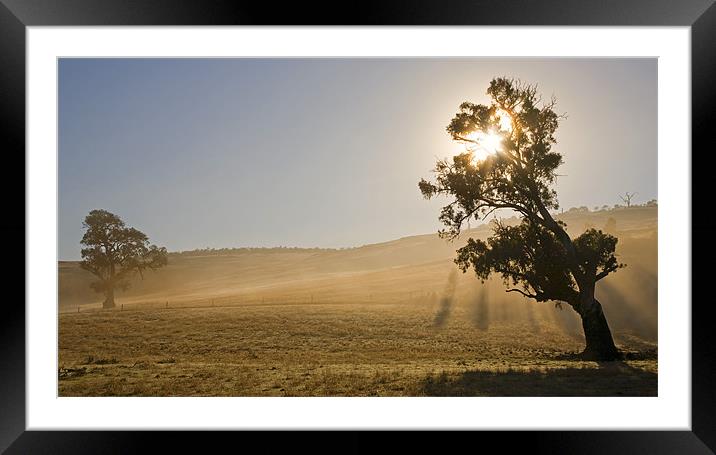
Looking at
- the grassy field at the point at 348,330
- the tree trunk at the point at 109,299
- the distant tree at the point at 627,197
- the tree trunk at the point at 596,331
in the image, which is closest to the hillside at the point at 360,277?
the grassy field at the point at 348,330

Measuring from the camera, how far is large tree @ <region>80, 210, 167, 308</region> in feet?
46.9

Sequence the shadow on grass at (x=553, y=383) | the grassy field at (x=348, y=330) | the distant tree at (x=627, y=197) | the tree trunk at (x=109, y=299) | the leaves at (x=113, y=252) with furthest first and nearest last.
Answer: the tree trunk at (x=109, y=299), the leaves at (x=113, y=252), the distant tree at (x=627, y=197), the grassy field at (x=348, y=330), the shadow on grass at (x=553, y=383)

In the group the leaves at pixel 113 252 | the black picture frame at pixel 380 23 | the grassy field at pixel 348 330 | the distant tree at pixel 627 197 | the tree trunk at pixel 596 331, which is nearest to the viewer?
the black picture frame at pixel 380 23

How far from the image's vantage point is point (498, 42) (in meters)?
5.30

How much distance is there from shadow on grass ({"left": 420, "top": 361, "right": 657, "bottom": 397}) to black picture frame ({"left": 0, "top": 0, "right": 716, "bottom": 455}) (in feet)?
9.59

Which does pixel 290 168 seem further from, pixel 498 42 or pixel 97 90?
pixel 498 42

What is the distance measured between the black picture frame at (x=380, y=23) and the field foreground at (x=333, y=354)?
2978 mm

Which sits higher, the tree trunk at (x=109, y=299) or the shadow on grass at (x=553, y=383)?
the tree trunk at (x=109, y=299)

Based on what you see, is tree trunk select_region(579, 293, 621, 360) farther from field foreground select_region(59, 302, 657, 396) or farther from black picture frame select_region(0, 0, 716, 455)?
black picture frame select_region(0, 0, 716, 455)

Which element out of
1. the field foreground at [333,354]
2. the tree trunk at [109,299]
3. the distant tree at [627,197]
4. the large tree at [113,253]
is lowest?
the field foreground at [333,354]

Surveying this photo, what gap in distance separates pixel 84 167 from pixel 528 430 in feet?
41.4

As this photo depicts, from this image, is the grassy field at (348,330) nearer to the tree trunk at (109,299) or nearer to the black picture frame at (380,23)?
the tree trunk at (109,299)

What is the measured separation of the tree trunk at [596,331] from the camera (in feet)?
28.5

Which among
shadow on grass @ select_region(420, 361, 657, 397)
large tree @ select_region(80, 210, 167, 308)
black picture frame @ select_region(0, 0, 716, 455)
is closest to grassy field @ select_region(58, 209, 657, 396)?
shadow on grass @ select_region(420, 361, 657, 397)
